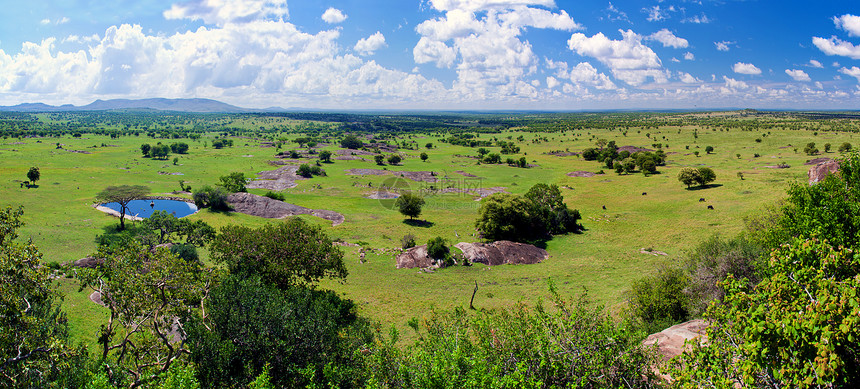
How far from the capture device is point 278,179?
345 feet

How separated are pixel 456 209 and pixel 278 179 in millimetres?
52933

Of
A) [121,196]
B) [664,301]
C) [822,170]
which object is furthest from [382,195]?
[822,170]

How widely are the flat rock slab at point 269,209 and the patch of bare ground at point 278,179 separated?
71.8 feet

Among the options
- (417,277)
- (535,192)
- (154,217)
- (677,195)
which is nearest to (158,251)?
(417,277)

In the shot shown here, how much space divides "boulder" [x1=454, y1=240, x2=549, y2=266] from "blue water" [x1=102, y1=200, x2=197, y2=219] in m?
48.9

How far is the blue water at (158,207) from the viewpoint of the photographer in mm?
67375

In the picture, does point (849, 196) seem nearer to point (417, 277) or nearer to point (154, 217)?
point (417, 277)

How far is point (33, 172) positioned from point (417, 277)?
85.3 meters

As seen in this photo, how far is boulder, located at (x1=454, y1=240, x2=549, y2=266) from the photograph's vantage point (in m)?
47.3

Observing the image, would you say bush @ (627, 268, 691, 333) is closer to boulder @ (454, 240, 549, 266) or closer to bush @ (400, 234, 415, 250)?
boulder @ (454, 240, 549, 266)

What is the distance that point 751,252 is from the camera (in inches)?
1036

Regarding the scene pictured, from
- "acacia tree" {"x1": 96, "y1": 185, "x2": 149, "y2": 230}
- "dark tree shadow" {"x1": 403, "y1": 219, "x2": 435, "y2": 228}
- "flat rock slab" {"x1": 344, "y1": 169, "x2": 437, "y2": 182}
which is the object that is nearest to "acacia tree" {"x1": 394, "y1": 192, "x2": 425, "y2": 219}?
"dark tree shadow" {"x1": 403, "y1": 219, "x2": 435, "y2": 228}

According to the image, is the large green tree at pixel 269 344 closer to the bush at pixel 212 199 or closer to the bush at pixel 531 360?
the bush at pixel 531 360

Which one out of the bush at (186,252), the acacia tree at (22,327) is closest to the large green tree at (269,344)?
the acacia tree at (22,327)
